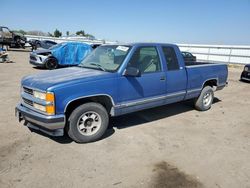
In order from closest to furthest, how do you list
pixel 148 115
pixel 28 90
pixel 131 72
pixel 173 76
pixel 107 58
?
pixel 28 90, pixel 131 72, pixel 107 58, pixel 173 76, pixel 148 115

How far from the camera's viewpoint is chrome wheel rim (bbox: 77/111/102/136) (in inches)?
174

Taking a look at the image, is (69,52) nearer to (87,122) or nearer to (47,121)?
(87,122)

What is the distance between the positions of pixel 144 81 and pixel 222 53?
21.8 meters

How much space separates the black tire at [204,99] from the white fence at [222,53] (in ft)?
58.7

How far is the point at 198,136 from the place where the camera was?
5.02 m

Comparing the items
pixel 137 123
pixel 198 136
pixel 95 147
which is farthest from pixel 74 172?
pixel 198 136

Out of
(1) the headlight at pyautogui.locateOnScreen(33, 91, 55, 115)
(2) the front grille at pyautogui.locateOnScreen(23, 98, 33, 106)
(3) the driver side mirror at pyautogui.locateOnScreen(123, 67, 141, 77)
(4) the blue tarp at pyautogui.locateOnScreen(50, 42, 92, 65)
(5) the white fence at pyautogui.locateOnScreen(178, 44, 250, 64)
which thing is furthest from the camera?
(5) the white fence at pyautogui.locateOnScreen(178, 44, 250, 64)

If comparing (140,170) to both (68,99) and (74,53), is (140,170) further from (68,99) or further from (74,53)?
(74,53)

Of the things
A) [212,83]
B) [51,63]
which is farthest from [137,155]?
[51,63]

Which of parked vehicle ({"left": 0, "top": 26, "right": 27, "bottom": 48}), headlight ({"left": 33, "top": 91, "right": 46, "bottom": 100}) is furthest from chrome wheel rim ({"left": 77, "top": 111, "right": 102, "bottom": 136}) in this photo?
parked vehicle ({"left": 0, "top": 26, "right": 27, "bottom": 48})

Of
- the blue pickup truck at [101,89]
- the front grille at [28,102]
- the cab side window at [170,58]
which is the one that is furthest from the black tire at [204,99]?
the front grille at [28,102]

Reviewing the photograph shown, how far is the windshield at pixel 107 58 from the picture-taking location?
488 cm

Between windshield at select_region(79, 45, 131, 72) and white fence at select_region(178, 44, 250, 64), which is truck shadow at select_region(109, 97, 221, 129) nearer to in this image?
windshield at select_region(79, 45, 131, 72)

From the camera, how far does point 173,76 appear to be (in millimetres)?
5613
